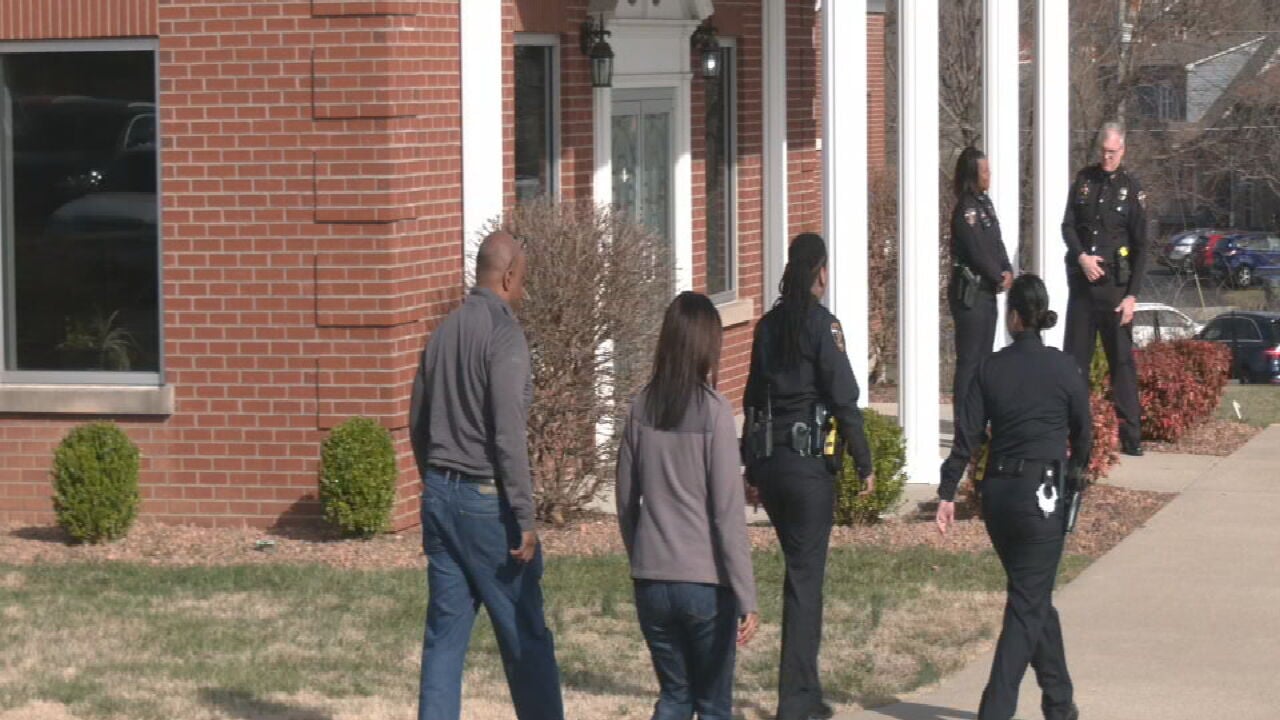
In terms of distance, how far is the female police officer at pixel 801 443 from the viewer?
696 cm

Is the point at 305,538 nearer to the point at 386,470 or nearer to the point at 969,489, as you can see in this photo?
the point at 386,470

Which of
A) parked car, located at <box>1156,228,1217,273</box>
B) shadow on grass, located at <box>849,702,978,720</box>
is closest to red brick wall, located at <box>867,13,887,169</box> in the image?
shadow on grass, located at <box>849,702,978,720</box>

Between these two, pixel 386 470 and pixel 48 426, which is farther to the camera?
pixel 48 426

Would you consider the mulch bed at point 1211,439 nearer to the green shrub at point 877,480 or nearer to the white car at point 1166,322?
the green shrub at point 877,480

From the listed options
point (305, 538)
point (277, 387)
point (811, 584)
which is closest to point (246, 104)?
point (277, 387)

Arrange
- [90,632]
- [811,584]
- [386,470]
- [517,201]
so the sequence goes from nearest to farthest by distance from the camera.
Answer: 1. [811,584]
2. [90,632]
3. [386,470]
4. [517,201]

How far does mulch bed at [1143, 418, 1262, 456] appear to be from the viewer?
560 inches

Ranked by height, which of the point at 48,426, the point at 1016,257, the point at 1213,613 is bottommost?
the point at 1213,613

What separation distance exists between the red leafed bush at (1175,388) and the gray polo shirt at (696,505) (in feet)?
28.7

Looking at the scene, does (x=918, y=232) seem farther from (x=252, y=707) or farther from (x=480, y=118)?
(x=252, y=707)

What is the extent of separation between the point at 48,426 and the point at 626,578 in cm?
366

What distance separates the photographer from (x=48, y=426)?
11.4 meters

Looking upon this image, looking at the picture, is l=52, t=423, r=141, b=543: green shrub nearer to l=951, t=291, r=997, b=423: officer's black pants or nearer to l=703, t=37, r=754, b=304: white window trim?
l=951, t=291, r=997, b=423: officer's black pants

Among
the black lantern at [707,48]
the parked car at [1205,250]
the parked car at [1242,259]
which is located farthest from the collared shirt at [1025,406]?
Answer: the parked car at [1242,259]
